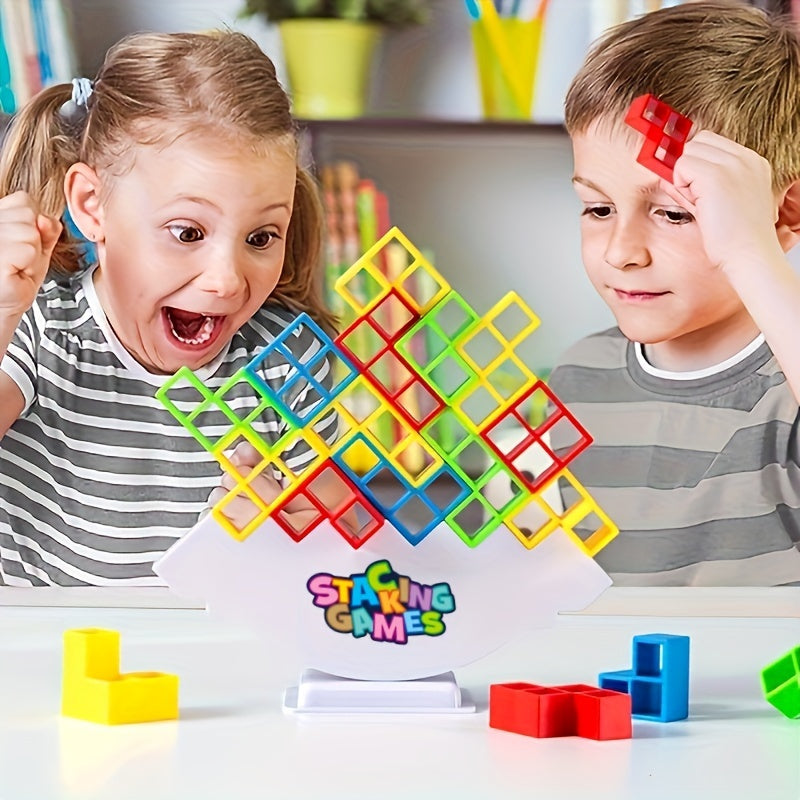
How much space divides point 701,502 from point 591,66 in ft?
1.57

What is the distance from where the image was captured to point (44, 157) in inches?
52.4

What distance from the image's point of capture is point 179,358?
134 cm

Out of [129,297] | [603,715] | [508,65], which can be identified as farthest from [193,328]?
[603,715]

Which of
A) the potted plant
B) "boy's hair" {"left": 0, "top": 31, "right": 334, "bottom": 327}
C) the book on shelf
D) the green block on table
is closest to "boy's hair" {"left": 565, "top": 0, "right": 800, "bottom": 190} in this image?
the potted plant

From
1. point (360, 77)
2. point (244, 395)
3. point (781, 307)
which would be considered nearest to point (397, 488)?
point (244, 395)

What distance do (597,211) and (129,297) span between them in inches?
19.8

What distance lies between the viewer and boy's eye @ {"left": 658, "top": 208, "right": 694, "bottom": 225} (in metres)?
1.30

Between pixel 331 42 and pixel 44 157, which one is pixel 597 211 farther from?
pixel 44 157

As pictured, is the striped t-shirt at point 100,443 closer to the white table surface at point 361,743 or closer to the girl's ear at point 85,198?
the girl's ear at point 85,198

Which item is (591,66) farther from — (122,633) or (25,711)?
(25,711)

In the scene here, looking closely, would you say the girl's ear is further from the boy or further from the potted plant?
the boy

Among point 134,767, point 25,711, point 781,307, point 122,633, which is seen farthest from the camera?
point 122,633

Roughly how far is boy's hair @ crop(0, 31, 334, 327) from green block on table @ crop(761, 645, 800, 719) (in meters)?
0.72

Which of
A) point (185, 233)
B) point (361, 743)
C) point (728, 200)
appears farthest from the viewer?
point (185, 233)
